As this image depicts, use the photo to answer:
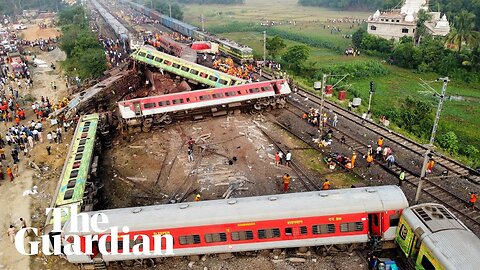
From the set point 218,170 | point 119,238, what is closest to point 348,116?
point 218,170

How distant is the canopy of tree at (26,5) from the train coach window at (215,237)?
142 m

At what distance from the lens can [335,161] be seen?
26203mm

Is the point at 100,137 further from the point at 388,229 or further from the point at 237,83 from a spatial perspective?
the point at 388,229

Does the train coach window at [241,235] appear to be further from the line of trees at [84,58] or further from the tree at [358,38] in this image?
the tree at [358,38]

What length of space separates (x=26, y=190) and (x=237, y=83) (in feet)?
68.8

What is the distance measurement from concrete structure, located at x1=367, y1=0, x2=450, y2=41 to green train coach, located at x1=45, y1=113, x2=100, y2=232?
61.0m

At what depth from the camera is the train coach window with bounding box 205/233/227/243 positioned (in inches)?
678

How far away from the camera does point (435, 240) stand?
567 inches

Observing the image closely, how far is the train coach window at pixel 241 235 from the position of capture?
17.2m

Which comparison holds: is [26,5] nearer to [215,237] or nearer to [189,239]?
[189,239]

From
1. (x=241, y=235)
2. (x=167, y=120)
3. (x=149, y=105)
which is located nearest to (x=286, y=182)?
(x=241, y=235)

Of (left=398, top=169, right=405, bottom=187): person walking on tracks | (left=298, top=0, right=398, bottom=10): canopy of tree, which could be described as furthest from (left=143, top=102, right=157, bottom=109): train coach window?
(left=298, top=0, right=398, bottom=10): canopy of tree

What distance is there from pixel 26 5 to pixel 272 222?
527 feet

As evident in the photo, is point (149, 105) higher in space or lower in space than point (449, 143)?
higher
